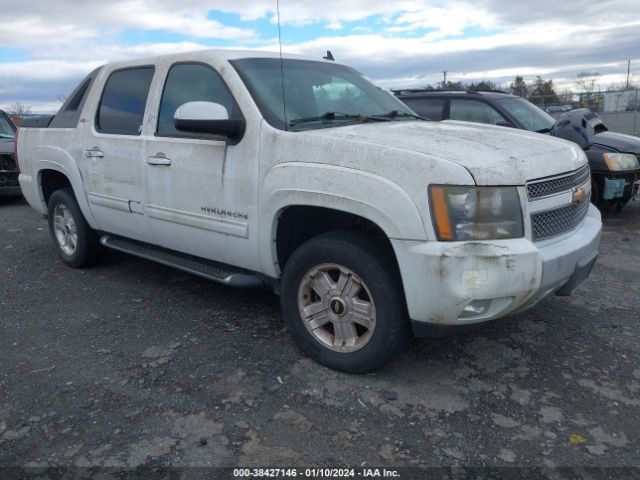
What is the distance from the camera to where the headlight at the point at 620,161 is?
692 centimetres

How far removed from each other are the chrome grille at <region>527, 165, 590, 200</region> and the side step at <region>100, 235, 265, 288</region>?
5.83ft

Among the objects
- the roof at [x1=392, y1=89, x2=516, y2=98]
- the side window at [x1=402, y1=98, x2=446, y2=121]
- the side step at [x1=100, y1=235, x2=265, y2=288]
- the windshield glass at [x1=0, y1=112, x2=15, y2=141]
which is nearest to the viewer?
the side step at [x1=100, y1=235, x2=265, y2=288]

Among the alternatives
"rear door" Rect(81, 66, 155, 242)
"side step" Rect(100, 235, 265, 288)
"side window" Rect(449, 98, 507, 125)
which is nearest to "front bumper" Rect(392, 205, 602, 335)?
"side step" Rect(100, 235, 265, 288)

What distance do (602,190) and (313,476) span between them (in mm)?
5971

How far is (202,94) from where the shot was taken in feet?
13.2

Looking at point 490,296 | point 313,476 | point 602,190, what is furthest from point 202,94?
point 602,190

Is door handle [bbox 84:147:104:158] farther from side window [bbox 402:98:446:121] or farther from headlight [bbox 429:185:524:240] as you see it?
side window [bbox 402:98:446:121]

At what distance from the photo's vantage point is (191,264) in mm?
4238

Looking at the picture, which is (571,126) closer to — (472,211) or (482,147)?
(482,147)

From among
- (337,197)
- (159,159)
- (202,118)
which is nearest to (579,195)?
(337,197)

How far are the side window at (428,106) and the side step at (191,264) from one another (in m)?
4.71

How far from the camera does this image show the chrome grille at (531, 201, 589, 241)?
310cm

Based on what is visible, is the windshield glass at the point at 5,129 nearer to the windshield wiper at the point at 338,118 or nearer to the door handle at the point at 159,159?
the door handle at the point at 159,159

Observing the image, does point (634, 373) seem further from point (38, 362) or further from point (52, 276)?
point (52, 276)
